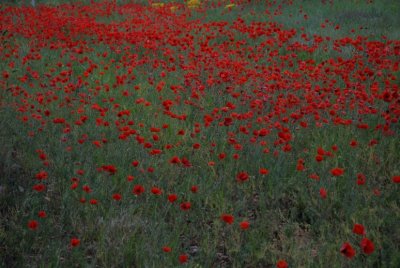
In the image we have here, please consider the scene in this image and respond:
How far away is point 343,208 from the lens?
12.8ft

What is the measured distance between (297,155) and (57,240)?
285 centimetres

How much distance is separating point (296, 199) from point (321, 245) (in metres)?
0.83

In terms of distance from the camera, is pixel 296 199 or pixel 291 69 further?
pixel 291 69

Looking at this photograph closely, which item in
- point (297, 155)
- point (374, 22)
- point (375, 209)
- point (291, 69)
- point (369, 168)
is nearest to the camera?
point (375, 209)

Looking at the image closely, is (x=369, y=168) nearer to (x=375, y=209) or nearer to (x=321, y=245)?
(x=375, y=209)

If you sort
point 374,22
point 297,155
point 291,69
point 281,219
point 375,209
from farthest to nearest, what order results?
point 374,22 < point 291,69 < point 297,155 < point 281,219 < point 375,209

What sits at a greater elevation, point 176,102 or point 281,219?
point 176,102

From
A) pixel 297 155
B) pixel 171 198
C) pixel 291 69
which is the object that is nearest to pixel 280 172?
pixel 297 155

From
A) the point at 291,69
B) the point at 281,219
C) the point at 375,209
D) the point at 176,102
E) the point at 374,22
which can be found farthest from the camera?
the point at 374,22

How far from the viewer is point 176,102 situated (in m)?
6.55

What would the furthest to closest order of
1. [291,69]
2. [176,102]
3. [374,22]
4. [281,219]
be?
[374,22], [291,69], [176,102], [281,219]

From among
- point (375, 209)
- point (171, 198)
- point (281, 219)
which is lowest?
point (281, 219)

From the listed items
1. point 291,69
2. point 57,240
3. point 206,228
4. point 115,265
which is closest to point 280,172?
point 206,228

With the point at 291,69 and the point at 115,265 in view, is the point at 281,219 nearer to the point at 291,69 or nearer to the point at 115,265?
the point at 115,265
